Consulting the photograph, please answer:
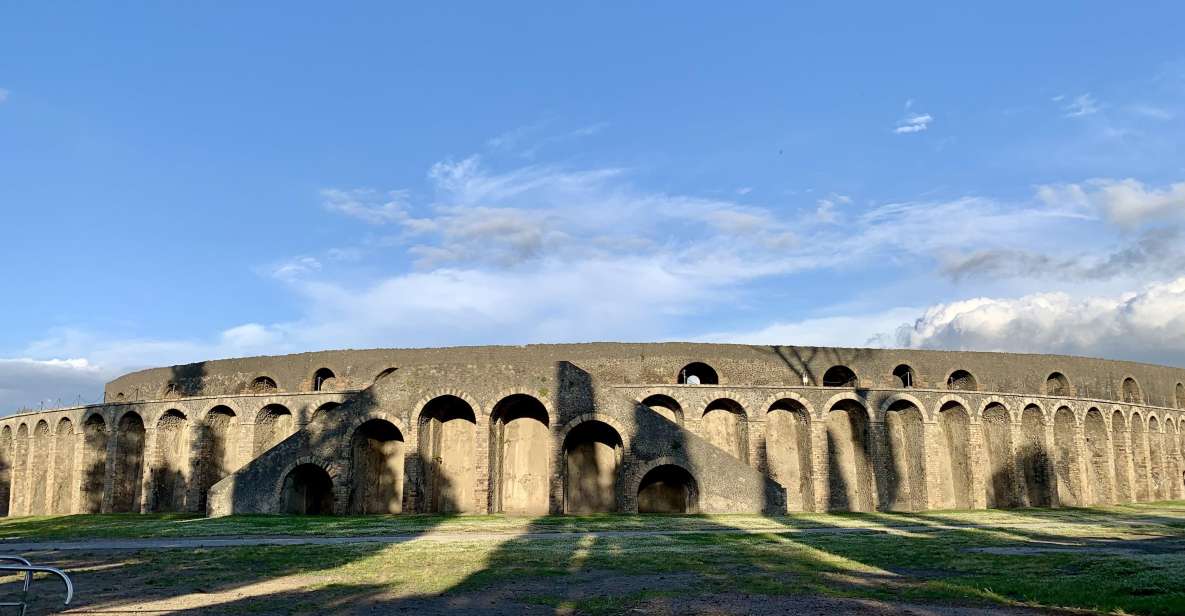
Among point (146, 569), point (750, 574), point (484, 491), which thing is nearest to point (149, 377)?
point (484, 491)

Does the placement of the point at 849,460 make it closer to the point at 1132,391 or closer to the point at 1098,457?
the point at 1098,457

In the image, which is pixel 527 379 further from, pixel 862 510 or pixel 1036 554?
pixel 1036 554

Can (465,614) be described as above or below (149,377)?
below

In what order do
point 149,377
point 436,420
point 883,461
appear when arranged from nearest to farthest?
point 436,420, point 883,461, point 149,377

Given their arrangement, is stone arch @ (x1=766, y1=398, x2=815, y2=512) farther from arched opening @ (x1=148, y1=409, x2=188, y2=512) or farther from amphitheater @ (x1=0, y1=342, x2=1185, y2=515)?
arched opening @ (x1=148, y1=409, x2=188, y2=512)

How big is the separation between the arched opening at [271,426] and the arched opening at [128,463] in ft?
18.7

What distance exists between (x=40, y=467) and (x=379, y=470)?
2013 cm

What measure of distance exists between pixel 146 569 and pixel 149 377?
27.6m

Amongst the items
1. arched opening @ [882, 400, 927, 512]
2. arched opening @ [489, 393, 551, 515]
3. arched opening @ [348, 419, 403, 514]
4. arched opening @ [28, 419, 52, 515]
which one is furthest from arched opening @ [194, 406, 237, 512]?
arched opening @ [882, 400, 927, 512]

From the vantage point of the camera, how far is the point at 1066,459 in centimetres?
3425

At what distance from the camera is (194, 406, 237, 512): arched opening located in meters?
31.6

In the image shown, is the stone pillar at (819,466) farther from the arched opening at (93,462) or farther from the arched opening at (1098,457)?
the arched opening at (93,462)

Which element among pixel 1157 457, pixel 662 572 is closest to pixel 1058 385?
pixel 1157 457

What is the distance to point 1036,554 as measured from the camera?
42.2 feet
